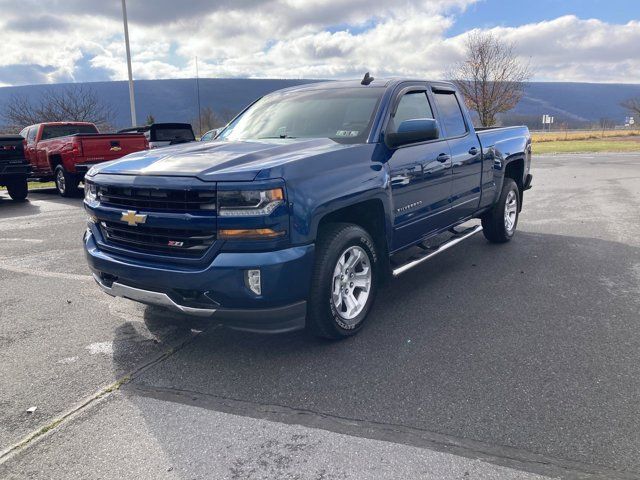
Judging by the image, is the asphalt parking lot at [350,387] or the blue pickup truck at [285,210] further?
the blue pickup truck at [285,210]

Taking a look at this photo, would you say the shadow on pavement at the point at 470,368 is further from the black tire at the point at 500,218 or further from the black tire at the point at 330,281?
the black tire at the point at 500,218

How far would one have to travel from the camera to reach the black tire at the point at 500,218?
6.75 meters

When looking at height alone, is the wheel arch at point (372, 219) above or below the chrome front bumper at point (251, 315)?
above

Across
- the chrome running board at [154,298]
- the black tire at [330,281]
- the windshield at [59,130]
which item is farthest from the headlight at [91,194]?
the windshield at [59,130]

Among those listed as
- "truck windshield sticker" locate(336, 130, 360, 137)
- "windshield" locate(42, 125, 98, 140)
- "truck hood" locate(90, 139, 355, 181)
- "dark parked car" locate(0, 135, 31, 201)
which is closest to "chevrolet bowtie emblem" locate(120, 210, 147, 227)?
"truck hood" locate(90, 139, 355, 181)

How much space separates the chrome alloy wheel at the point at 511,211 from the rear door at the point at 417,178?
205 cm

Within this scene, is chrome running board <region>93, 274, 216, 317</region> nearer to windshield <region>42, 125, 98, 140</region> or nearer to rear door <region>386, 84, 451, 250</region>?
rear door <region>386, 84, 451, 250</region>

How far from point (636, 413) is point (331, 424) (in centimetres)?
167

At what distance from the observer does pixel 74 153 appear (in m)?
12.6

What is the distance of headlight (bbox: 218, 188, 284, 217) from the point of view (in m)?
3.20

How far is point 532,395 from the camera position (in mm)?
3100

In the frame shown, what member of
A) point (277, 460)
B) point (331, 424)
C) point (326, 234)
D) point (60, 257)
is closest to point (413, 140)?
point (326, 234)

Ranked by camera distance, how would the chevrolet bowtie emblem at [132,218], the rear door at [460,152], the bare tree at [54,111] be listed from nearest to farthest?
the chevrolet bowtie emblem at [132,218] < the rear door at [460,152] < the bare tree at [54,111]

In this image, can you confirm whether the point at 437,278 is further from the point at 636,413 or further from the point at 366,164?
the point at 636,413
